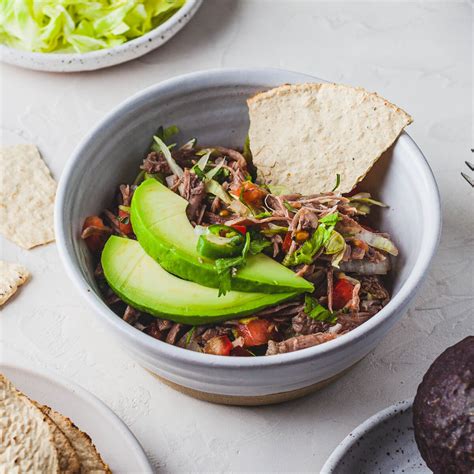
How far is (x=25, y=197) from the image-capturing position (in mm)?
2920

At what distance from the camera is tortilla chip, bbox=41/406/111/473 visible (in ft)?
7.10

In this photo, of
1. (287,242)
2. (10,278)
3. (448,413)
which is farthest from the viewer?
(10,278)

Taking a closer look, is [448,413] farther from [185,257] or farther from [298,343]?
[185,257]

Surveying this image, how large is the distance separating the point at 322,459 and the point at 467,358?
57 centimetres

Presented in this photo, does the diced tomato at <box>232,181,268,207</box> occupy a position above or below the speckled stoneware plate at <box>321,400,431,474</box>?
above

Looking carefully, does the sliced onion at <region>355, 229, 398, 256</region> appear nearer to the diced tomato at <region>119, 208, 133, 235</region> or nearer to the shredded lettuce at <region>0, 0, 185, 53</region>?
the diced tomato at <region>119, 208, 133, 235</region>

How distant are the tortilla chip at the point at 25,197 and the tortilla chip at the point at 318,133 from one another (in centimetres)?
80

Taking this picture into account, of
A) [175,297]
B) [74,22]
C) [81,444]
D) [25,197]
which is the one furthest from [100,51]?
[81,444]

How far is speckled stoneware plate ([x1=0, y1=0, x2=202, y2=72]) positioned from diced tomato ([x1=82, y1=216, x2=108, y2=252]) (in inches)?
38.0

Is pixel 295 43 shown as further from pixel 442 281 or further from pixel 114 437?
pixel 114 437

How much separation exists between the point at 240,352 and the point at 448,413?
57cm

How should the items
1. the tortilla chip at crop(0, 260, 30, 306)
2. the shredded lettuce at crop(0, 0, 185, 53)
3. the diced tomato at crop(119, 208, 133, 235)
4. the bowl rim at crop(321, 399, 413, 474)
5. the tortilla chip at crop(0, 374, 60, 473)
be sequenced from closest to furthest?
the tortilla chip at crop(0, 374, 60, 473), the bowl rim at crop(321, 399, 413, 474), the diced tomato at crop(119, 208, 133, 235), the tortilla chip at crop(0, 260, 30, 306), the shredded lettuce at crop(0, 0, 185, 53)

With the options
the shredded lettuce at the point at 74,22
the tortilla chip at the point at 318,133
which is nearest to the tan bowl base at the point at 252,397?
the tortilla chip at the point at 318,133

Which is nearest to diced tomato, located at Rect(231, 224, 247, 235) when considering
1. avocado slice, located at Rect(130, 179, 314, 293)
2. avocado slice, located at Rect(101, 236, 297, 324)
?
avocado slice, located at Rect(130, 179, 314, 293)
